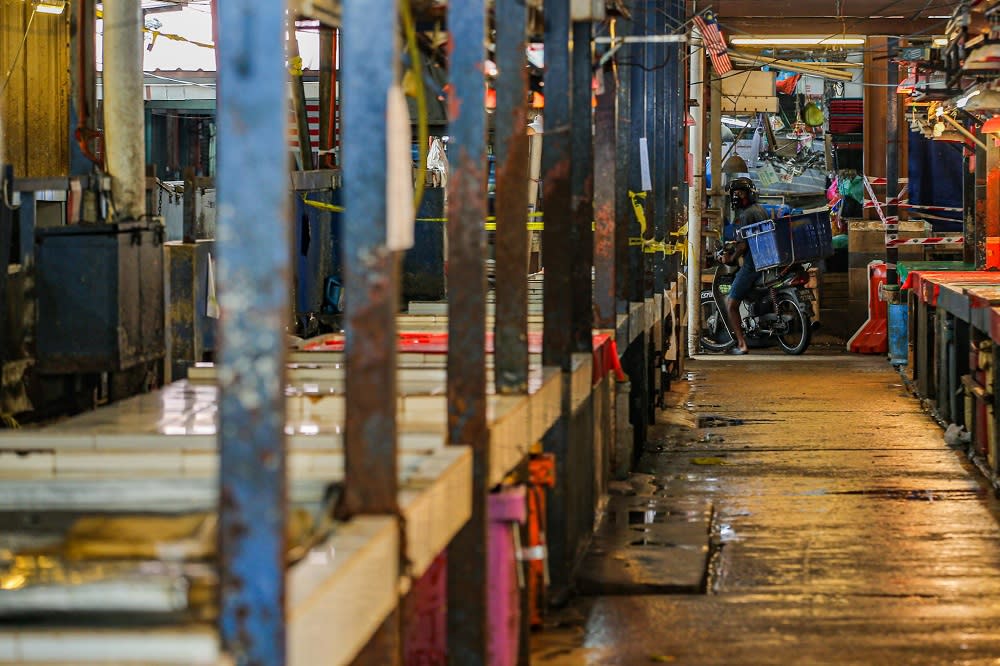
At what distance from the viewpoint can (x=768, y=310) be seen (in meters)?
20.8

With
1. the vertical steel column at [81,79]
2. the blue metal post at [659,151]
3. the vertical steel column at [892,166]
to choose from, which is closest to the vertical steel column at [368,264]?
the vertical steel column at [81,79]

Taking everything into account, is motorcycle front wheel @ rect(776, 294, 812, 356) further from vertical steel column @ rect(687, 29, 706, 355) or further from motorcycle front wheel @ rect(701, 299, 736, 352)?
vertical steel column @ rect(687, 29, 706, 355)

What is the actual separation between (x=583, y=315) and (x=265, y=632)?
5.25 metres

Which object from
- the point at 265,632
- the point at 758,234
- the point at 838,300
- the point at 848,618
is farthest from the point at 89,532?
the point at 838,300

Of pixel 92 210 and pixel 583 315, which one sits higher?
A: pixel 92 210

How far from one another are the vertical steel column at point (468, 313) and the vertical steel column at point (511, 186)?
0.96m

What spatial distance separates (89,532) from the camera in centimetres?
352

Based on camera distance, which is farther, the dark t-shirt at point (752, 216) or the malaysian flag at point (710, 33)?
the dark t-shirt at point (752, 216)

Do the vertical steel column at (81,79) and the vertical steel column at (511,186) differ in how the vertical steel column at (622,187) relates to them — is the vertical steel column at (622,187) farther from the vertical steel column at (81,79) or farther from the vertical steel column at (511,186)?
the vertical steel column at (511,186)

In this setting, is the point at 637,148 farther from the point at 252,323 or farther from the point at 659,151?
the point at 252,323

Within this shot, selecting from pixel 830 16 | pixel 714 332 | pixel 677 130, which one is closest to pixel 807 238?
pixel 714 332

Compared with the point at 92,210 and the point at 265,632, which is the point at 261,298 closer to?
the point at 265,632

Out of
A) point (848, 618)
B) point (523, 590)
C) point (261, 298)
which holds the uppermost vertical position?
point (261, 298)

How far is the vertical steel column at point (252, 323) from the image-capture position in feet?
8.23
